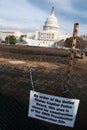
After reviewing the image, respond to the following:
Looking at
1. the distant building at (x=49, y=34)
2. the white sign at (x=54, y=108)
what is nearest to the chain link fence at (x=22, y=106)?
the white sign at (x=54, y=108)

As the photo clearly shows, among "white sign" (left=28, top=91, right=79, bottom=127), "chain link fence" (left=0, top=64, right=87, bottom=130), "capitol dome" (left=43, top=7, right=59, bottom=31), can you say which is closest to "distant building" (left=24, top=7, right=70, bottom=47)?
"capitol dome" (left=43, top=7, right=59, bottom=31)

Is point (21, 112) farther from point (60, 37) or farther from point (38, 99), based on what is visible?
point (60, 37)

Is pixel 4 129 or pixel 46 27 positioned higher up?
pixel 46 27

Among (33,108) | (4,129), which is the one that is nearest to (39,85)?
(4,129)

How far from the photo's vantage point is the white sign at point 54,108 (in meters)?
3.69

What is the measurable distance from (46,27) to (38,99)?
433ft

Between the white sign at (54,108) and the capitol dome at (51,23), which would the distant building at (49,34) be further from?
the white sign at (54,108)

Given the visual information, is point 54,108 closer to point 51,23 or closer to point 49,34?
point 51,23

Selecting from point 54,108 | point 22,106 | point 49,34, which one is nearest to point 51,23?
point 49,34

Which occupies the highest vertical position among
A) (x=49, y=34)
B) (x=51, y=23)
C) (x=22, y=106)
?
(x=51, y=23)

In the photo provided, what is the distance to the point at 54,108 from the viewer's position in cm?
377

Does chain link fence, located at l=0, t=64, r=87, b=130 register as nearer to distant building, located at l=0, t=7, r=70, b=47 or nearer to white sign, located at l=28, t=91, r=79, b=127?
white sign, located at l=28, t=91, r=79, b=127

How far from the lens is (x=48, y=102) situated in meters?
3.77

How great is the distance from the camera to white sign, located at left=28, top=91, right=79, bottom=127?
12.1ft
